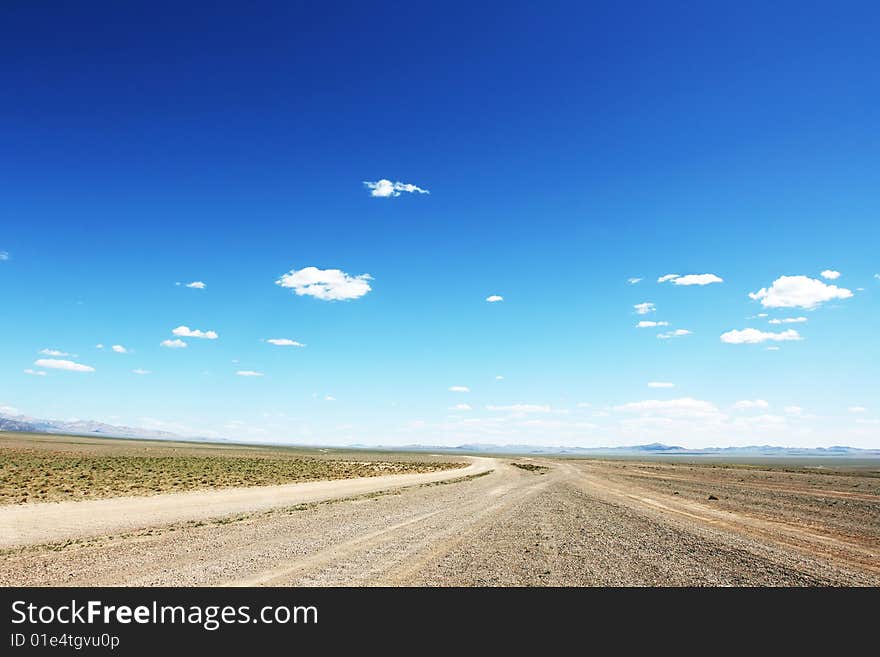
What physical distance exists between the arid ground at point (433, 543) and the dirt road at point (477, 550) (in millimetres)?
63

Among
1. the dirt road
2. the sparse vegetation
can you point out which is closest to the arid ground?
the dirt road

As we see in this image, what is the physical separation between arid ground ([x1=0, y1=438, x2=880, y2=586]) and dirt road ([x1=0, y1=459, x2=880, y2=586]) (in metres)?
0.06

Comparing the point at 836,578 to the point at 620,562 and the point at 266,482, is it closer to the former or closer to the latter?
the point at 620,562

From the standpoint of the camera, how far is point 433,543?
583 inches

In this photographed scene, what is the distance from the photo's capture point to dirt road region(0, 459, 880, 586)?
11008 mm

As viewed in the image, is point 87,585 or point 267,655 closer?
point 267,655

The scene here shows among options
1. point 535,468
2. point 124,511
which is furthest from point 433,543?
point 535,468

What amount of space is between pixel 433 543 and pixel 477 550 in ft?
5.20

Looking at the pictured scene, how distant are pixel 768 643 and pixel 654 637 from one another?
1757mm

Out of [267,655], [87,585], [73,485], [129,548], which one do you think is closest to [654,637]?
[267,655]

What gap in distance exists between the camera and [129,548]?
13.9 m

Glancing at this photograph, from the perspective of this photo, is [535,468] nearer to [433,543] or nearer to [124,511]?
[124,511]

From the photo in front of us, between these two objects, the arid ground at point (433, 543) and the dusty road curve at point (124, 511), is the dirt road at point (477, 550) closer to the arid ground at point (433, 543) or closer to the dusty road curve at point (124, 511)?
the arid ground at point (433, 543)

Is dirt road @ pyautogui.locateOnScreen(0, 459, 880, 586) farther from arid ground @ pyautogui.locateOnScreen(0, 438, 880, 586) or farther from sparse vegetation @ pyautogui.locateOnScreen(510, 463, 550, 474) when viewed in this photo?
sparse vegetation @ pyautogui.locateOnScreen(510, 463, 550, 474)
